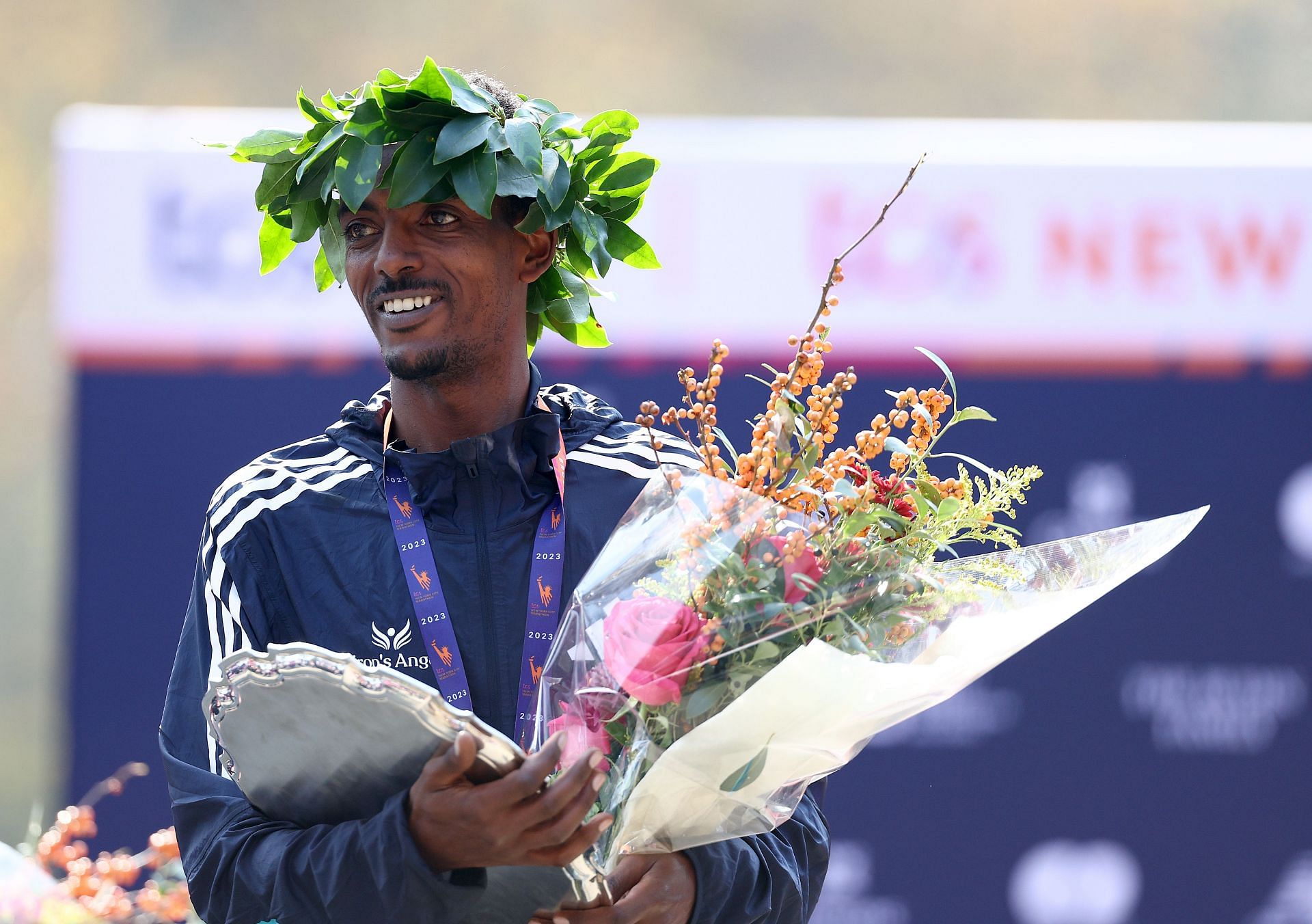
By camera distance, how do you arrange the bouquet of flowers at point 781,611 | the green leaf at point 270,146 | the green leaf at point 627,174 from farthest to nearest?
the green leaf at point 627,174 < the green leaf at point 270,146 < the bouquet of flowers at point 781,611

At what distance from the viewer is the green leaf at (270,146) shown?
2.28 metres

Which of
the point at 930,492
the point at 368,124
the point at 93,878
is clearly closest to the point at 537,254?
the point at 368,124

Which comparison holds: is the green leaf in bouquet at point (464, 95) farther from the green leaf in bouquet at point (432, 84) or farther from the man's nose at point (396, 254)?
the man's nose at point (396, 254)

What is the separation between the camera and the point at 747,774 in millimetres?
1666

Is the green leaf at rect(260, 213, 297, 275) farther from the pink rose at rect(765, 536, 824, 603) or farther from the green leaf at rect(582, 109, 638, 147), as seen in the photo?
the pink rose at rect(765, 536, 824, 603)

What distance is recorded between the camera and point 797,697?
62.6 inches

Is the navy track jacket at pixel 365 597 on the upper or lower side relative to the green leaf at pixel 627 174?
lower

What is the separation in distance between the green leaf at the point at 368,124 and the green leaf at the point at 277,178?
0.50 feet

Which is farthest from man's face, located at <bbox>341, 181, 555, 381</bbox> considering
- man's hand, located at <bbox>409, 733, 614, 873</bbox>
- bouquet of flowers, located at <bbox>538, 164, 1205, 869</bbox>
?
man's hand, located at <bbox>409, 733, 614, 873</bbox>

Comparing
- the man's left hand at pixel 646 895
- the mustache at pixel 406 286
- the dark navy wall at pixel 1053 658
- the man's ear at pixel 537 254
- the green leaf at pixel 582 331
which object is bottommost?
the dark navy wall at pixel 1053 658

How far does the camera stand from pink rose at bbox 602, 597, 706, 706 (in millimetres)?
1641

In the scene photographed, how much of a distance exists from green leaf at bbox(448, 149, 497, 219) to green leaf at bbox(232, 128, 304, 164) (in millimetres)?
267


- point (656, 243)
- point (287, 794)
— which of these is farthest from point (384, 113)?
point (656, 243)

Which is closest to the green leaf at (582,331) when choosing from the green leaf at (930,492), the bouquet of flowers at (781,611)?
the bouquet of flowers at (781,611)
